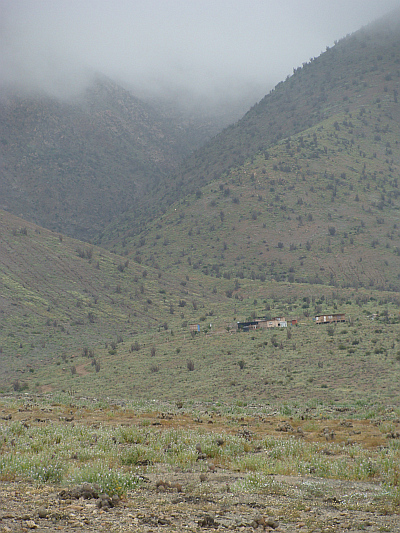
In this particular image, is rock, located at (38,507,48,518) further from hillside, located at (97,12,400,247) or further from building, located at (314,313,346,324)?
hillside, located at (97,12,400,247)

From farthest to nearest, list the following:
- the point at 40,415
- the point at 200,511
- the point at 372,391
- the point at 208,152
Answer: the point at 208,152 → the point at 372,391 → the point at 40,415 → the point at 200,511

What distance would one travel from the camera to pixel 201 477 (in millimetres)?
8820

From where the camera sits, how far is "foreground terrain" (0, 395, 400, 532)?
6.48 m

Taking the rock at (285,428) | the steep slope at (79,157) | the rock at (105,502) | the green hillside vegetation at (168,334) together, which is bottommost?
the rock at (285,428)

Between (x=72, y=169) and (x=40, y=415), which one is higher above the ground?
(x=72, y=169)

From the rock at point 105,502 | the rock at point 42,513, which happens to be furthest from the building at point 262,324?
the rock at point 42,513

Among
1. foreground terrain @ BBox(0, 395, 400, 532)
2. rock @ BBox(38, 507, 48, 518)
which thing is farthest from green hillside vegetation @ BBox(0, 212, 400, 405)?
rock @ BBox(38, 507, 48, 518)

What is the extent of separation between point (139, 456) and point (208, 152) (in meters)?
109

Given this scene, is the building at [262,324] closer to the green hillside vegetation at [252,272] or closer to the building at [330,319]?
the green hillside vegetation at [252,272]

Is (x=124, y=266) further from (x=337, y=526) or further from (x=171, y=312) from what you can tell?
(x=337, y=526)

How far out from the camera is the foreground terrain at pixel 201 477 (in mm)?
6484

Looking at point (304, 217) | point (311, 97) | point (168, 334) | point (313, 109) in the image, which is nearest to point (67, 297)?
point (168, 334)

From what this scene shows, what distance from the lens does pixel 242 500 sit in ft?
25.0

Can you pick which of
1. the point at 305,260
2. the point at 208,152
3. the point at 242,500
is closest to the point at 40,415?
the point at 242,500
